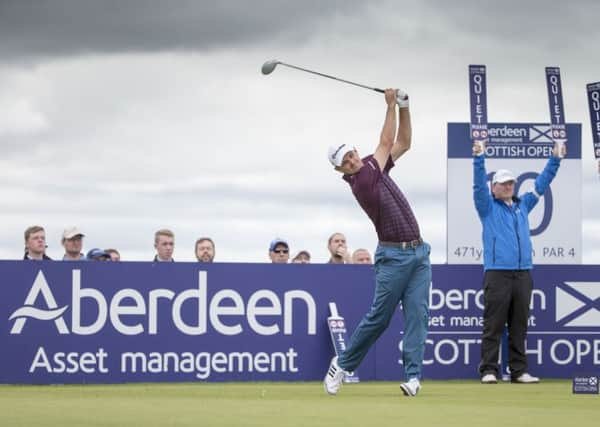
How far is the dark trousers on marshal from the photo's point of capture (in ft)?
49.2

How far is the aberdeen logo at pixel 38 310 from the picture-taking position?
48.3 ft

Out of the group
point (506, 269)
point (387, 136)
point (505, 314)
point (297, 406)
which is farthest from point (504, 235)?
point (297, 406)

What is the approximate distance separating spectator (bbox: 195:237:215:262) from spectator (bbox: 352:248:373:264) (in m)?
2.17

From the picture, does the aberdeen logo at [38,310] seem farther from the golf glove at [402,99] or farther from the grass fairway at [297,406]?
the golf glove at [402,99]

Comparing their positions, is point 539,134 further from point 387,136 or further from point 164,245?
point 387,136

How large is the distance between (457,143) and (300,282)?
3.93 meters

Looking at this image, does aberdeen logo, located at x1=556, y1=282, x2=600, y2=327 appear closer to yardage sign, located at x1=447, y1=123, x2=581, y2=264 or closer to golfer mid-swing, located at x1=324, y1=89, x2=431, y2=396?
yardage sign, located at x1=447, y1=123, x2=581, y2=264

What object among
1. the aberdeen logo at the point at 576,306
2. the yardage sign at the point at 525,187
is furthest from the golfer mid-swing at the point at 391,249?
the yardage sign at the point at 525,187

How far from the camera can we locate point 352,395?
12.0 m

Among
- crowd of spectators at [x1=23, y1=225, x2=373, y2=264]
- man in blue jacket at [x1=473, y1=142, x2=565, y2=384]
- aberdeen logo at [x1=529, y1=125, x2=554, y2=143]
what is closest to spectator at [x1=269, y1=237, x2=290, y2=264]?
crowd of spectators at [x1=23, y1=225, x2=373, y2=264]

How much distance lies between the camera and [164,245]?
15773mm

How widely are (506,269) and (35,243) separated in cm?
532

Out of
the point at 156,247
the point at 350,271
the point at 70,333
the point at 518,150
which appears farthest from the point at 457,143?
the point at 70,333

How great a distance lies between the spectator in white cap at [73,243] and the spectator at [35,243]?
0.35 meters
